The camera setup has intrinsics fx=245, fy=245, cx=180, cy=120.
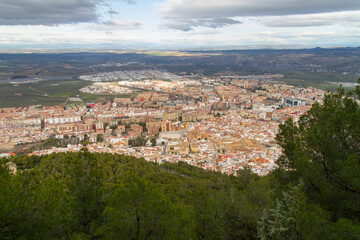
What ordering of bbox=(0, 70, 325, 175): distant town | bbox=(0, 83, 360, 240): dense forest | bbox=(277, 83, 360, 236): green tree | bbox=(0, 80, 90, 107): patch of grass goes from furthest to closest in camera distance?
bbox=(0, 80, 90, 107): patch of grass → bbox=(0, 70, 325, 175): distant town → bbox=(277, 83, 360, 236): green tree → bbox=(0, 83, 360, 240): dense forest

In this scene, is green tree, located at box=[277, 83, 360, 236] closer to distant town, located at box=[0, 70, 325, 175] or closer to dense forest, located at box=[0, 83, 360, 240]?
dense forest, located at box=[0, 83, 360, 240]

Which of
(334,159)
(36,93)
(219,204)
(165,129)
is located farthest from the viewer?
(36,93)

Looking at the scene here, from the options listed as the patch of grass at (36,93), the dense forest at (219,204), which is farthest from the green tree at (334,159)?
the patch of grass at (36,93)

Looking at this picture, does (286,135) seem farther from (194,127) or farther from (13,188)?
(194,127)

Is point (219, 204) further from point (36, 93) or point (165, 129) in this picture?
point (36, 93)

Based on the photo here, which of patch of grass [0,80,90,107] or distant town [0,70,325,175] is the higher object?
patch of grass [0,80,90,107]

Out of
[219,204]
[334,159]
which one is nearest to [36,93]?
[219,204]

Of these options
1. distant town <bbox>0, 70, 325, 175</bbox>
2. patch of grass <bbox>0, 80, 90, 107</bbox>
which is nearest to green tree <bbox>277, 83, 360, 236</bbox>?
distant town <bbox>0, 70, 325, 175</bbox>

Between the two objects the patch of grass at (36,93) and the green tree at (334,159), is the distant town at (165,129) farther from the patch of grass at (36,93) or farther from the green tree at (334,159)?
the green tree at (334,159)
